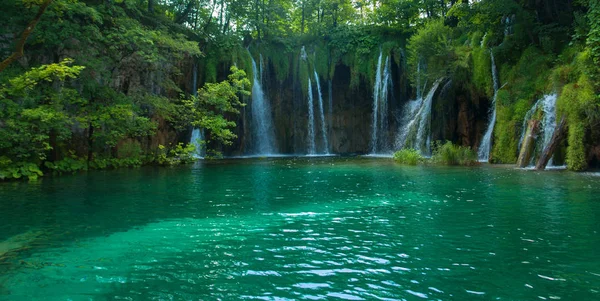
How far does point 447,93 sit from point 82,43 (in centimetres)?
1872

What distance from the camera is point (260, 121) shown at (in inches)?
1223

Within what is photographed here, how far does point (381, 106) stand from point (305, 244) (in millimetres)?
25357

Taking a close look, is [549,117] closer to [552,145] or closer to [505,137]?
[552,145]

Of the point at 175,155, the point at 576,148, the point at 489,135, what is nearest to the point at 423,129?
Answer: the point at 489,135

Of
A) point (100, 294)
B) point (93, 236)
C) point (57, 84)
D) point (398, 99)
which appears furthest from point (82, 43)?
point (398, 99)

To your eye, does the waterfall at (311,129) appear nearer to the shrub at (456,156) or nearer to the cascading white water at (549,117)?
the shrub at (456,156)

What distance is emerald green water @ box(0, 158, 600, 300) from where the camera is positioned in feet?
13.4

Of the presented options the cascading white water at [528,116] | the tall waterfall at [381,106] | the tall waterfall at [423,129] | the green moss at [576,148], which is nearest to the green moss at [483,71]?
the tall waterfall at [423,129]

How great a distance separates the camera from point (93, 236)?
627 cm

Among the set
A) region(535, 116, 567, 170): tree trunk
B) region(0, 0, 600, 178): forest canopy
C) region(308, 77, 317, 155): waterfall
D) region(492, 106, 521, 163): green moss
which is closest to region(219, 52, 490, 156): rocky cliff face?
region(308, 77, 317, 155): waterfall

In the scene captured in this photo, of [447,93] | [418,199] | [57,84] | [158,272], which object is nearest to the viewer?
[158,272]

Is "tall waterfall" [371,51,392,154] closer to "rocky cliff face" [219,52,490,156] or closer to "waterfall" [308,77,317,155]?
"rocky cliff face" [219,52,490,156]

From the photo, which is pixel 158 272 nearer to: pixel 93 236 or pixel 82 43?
pixel 93 236

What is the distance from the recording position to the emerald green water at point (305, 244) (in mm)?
4078
